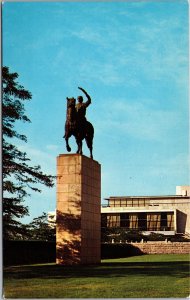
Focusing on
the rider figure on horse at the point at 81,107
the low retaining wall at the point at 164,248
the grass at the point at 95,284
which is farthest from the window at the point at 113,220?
the grass at the point at 95,284

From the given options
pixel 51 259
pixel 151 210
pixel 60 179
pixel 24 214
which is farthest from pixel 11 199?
pixel 151 210

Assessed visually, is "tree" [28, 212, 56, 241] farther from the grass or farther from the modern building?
the modern building

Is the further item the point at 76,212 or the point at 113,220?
the point at 113,220

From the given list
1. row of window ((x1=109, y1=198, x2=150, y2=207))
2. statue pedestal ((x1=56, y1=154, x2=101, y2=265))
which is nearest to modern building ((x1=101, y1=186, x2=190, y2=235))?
row of window ((x1=109, y1=198, x2=150, y2=207))

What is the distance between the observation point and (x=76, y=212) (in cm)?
2156

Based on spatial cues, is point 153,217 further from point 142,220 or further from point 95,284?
point 95,284

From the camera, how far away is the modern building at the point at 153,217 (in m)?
82.4

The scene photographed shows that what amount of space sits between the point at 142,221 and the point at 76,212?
203 ft

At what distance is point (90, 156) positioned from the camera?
78.0 ft

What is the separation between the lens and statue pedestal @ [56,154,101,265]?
21375 millimetres

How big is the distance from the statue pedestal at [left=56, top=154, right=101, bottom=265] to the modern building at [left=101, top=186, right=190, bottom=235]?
192 ft

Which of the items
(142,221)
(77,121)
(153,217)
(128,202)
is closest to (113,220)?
(142,221)

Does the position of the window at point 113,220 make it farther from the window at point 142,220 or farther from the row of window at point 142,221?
the window at point 142,220

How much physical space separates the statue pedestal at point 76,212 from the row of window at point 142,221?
196ft
